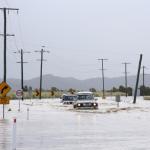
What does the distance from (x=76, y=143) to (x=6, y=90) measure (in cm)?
1864

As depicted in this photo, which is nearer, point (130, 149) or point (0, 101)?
point (130, 149)

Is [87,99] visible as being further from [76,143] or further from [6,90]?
[76,143]

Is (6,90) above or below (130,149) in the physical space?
above

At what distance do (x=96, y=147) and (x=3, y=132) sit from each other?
27.7 ft

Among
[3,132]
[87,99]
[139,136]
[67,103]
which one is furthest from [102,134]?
[67,103]

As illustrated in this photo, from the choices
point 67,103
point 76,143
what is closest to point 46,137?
point 76,143

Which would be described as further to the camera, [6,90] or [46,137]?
[6,90]

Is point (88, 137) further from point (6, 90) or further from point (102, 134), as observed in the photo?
point (6, 90)

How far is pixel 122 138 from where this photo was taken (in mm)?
23719

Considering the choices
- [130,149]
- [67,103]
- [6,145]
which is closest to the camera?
[130,149]

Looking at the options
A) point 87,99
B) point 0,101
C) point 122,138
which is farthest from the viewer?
point 87,99

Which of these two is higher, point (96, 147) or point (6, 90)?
point (6, 90)

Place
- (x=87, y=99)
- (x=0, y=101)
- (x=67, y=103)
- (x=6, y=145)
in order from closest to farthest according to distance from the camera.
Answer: (x=6, y=145) → (x=0, y=101) → (x=87, y=99) → (x=67, y=103)

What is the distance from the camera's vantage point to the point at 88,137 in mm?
24266
